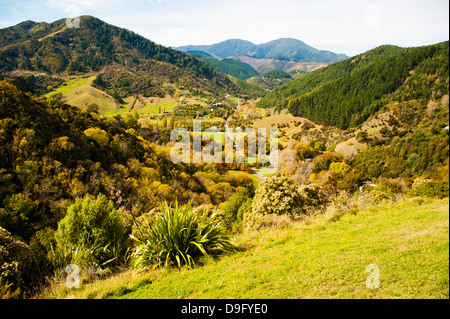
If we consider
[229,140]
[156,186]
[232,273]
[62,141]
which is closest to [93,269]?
[232,273]

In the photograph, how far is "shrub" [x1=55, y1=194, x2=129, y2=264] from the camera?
7.15 meters

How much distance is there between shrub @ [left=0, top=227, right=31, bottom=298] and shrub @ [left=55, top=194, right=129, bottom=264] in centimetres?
84

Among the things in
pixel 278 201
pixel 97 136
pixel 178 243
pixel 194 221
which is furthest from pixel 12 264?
pixel 97 136

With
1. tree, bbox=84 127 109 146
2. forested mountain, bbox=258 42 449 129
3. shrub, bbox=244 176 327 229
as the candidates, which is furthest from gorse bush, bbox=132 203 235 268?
forested mountain, bbox=258 42 449 129

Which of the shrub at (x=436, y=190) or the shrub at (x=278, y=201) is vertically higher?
the shrub at (x=436, y=190)

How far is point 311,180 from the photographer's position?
168 ft

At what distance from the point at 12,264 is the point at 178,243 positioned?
4.15 metres

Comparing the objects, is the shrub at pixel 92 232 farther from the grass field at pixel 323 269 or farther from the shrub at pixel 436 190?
the shrub at pixel 436 190

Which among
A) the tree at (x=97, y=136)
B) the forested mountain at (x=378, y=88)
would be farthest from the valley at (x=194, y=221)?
the forested mountain at (x=378, y=88)

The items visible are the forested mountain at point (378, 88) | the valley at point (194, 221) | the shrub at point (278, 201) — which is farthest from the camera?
the forested mountain at point (378, 88)

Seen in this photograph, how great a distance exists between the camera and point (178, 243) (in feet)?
20.6

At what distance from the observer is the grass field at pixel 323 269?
3.88 meters

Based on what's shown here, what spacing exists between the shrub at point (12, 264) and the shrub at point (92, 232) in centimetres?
84

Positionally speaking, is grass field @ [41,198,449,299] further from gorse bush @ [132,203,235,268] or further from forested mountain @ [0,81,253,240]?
forested mountain @ [0,81,253,240]
